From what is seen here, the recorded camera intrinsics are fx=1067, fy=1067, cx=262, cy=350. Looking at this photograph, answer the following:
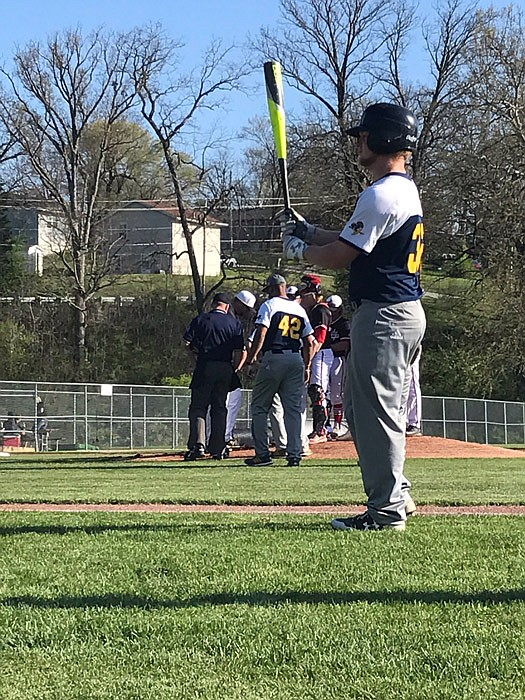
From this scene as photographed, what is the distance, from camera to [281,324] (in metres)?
12.4

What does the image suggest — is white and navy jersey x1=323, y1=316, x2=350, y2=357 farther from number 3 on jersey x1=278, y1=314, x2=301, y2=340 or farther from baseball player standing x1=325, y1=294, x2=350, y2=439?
number 3 on jersey x1=278, y1=314, x2=301, y2=340

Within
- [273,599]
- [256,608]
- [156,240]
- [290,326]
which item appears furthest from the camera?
[156,240]

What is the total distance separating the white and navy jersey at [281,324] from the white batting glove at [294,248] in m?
6.02

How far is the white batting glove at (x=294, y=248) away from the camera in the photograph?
6.19m

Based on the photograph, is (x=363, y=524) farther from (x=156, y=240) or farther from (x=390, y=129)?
(x=156, y=240)

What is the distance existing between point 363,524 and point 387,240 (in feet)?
5.30

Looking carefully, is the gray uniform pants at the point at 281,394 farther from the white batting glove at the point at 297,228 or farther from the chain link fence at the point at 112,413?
the chain link fence at the point at 112,413

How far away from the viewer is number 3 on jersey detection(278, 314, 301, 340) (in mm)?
12453

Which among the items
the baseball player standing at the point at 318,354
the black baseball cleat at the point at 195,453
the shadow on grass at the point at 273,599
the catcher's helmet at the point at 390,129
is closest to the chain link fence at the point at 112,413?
the baseball player standing at the point at 318,354

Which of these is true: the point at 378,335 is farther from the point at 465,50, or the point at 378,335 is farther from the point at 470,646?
the point at 465,50

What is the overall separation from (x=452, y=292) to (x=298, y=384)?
33.8 meters

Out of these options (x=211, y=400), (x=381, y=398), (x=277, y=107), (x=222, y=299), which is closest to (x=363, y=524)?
(x=381, y=398)

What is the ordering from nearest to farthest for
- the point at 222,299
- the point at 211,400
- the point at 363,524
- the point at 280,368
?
the point at 363,524, the point at 280,368, the point at 211,400, the point at 222,299

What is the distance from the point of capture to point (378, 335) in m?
6.00
